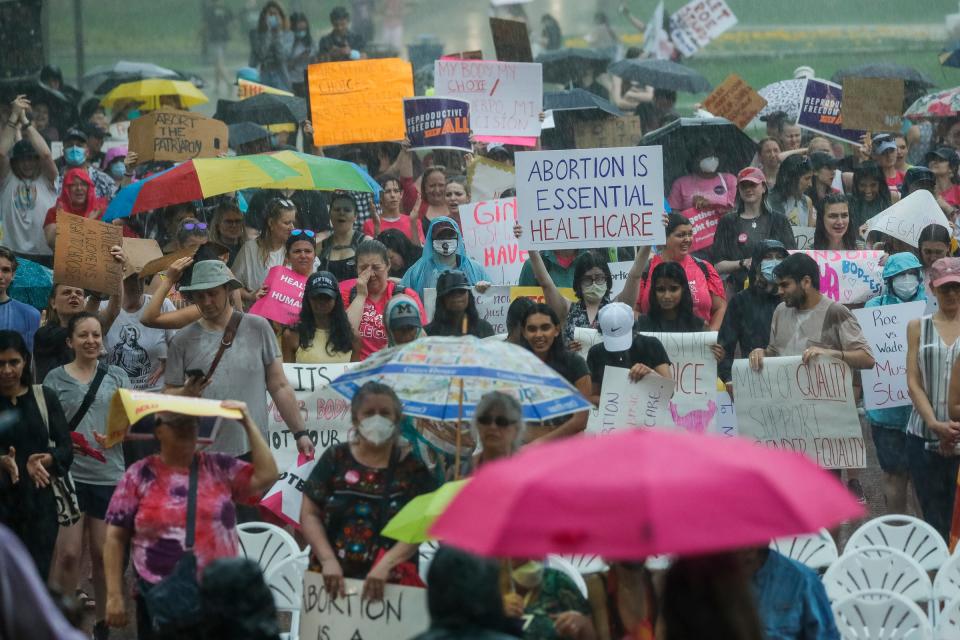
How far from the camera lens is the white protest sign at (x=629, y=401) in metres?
8.22

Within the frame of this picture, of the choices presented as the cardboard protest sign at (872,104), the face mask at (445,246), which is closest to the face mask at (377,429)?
the face mask at (445,246)

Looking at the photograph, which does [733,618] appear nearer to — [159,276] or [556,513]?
[556,513]

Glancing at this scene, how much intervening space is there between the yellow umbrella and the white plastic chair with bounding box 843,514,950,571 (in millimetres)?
11462

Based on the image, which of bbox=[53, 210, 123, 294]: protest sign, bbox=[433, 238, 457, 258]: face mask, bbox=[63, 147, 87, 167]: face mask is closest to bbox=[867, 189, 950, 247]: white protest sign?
bbox=[433, 238, 457, 258]: face mask

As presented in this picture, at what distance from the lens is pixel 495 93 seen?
43.4ft

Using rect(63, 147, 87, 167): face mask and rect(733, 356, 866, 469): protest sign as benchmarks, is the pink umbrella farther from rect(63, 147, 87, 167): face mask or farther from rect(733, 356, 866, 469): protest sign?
rect(63, 147, 87, 167): face mask

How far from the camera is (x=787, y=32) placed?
103 ft

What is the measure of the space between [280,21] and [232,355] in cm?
1226

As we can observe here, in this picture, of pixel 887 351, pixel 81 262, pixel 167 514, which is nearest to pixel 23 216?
pixel 81 262

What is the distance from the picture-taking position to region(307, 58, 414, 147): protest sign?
13117mm

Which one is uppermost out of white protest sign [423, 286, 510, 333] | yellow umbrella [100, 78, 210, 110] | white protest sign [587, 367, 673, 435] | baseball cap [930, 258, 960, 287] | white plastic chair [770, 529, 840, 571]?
yellow umbrella [100, 78, 210, 110]

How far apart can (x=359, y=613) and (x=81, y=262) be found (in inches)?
155

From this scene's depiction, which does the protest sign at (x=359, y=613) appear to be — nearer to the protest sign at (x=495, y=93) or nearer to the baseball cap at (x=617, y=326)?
the baseball cap at (x=617, y=326)

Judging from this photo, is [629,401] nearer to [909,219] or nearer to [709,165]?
[909,219]
